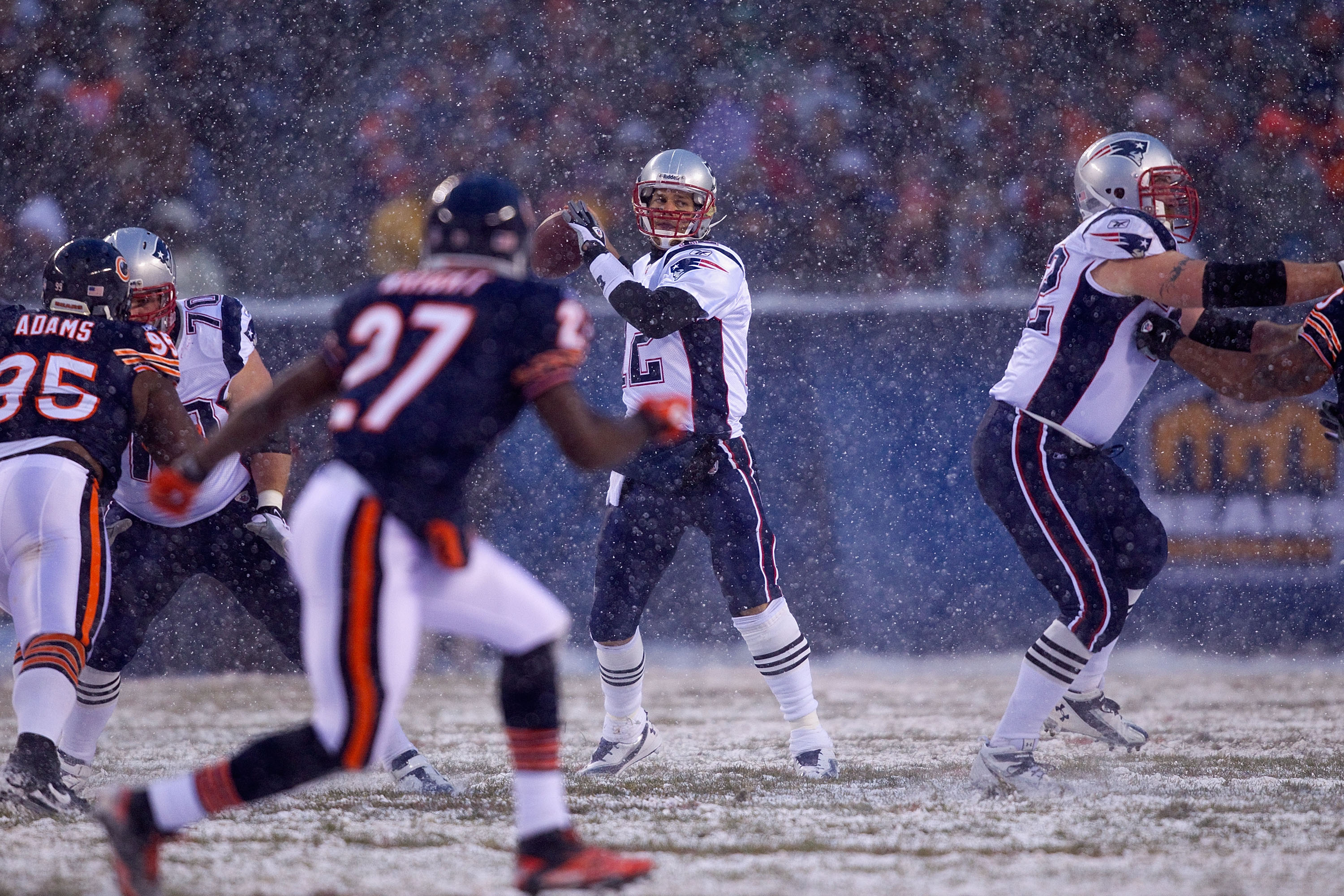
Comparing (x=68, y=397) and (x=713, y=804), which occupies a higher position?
(x=68, y=397)

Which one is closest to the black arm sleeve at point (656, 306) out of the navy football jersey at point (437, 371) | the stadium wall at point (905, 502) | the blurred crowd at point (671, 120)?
the navy football jersey at point (437, 371)

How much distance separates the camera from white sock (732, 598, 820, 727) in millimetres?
4508

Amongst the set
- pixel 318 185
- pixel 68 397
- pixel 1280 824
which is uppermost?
pixel 318 185

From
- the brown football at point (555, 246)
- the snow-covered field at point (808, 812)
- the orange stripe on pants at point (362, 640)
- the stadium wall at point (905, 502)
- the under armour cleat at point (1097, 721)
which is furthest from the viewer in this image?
the stadium wall at point (905, 502)

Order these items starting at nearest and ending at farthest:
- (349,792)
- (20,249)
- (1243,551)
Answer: (349,792), (1243,551), (20,249)

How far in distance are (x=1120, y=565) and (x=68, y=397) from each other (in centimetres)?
327

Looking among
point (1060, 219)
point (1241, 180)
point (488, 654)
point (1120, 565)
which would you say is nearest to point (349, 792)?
point (1120, 565)

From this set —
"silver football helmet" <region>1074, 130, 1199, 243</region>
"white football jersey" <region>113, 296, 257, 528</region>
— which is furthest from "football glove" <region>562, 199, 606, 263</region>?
"silver football helmet" <region>1074, 130, 1199, 243</region>

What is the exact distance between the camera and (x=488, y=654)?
7.15m

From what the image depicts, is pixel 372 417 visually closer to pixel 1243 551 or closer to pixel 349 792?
A: pixel 349 792

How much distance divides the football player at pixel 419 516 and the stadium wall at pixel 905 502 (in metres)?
4.27

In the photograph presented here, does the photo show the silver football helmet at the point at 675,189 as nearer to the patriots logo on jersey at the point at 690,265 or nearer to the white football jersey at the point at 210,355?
the patriots logo on jersey at the point at 690,265

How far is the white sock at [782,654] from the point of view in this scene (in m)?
4.51

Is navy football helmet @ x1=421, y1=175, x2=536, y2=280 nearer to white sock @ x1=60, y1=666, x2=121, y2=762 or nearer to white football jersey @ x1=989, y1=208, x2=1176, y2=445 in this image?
white football jersey @ x1=989, y1=208, x2=1176, y2=445
